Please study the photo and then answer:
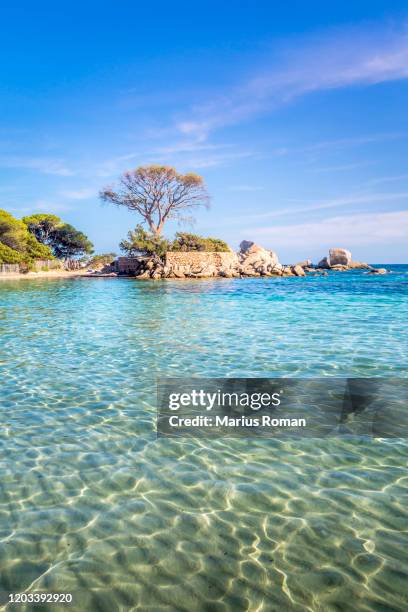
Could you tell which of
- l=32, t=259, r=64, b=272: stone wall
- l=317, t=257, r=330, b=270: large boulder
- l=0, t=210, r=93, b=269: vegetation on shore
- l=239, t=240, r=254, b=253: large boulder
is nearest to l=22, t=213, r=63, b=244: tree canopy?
l=0, t=210, r=93, b=269: vegetation on shore

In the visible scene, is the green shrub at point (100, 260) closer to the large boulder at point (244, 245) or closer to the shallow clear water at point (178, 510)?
the large boulder at point (244, 245)

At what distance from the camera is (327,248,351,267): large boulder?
3179 inches

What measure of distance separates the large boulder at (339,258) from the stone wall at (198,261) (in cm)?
3173

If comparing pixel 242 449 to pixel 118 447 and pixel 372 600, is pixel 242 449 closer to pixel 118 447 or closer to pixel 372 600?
pixel 118 447

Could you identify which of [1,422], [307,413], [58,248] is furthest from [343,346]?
[58,248]

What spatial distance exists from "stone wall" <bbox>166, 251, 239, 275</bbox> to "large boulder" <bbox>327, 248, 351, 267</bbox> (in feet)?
104

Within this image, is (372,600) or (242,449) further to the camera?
(242,449)

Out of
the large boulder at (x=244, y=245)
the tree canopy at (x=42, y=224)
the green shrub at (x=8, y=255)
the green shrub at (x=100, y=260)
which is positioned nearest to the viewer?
the green shrub at (x=8, y=255)

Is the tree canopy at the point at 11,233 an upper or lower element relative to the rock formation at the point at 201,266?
upper

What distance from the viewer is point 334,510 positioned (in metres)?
3.38

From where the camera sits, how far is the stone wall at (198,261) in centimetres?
5025

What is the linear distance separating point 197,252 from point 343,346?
43793 mm

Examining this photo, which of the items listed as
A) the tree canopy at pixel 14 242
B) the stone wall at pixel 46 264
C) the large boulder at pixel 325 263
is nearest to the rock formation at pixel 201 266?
the stone wall at pixel 46 264

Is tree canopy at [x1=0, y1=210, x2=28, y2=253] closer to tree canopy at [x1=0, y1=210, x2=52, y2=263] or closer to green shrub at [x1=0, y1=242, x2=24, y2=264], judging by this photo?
tree canopy at [x1=0, y1=210, x2=52, y2=263]
